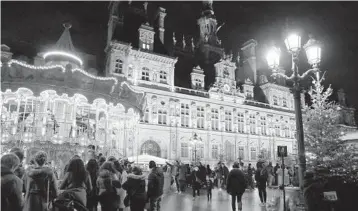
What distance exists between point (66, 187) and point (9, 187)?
1221 millimetres

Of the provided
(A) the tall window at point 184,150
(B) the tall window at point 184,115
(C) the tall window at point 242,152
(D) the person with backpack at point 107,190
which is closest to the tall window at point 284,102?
(C) the tall window at point 242,152

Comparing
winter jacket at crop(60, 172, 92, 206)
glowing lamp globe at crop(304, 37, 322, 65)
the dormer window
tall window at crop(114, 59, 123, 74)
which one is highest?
the dormer window

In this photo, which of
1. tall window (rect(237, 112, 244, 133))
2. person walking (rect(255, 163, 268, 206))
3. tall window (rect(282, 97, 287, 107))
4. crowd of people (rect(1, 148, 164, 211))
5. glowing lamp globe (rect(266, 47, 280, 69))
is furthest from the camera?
tall window (rect(282, 97, 287, 107))

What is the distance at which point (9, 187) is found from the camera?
4.06m

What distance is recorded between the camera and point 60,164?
1344cm

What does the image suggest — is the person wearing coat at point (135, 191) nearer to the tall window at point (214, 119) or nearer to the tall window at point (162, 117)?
the tall window at point (162, 117)

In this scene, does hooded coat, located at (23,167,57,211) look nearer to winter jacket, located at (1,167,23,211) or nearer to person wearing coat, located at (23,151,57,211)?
person wearing coat, located at (23,151,57,211)

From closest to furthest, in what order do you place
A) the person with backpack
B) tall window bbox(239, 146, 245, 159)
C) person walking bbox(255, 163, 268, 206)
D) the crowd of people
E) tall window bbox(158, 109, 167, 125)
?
the crowd of people
the person with backpack
person walking bbox(255, 163, 268, 206)
tall window bbox(158, 109, 167, 125)
tall window bbox(239, 146, 245, 159)

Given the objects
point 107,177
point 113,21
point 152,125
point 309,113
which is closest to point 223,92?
point 152,125

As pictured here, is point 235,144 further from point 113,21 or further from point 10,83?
point 10,83

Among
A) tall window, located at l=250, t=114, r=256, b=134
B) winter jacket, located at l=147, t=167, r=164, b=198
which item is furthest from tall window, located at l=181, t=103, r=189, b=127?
winter jacket, located at l=147, t=167, r=164, b=198

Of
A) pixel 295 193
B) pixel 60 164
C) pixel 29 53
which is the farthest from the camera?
pixel 29 53

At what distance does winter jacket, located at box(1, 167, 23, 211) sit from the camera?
402cm

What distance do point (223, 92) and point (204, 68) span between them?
14.5ft
